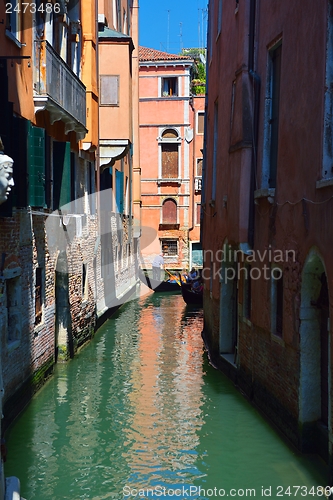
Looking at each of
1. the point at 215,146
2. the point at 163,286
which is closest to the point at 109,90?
the point at 215,146

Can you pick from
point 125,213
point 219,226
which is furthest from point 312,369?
point 125,213

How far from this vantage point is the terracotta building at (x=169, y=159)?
28562mm

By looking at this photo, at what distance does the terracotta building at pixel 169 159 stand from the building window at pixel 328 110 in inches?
901

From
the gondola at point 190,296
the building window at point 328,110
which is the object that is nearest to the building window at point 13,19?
the building window at point 328,110

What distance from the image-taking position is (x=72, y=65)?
12273 mm

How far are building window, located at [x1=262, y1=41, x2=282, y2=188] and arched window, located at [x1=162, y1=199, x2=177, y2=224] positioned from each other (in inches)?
823

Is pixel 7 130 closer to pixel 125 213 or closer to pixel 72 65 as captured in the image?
pixel 72 65

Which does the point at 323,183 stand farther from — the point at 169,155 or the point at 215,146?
the point at 169,155

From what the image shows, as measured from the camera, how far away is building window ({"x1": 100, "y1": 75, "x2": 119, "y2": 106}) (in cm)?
1455

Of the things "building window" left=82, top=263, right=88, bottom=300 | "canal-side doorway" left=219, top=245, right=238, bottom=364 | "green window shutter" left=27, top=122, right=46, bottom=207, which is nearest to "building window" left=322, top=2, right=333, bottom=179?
"green window shutter" left=27, top=122, right=46, bottom=207

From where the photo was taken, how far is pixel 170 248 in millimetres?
29078

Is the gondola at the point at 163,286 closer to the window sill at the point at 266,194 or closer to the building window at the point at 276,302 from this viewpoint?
the window sill at the point at 266,194

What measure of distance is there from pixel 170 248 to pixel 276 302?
21.6m

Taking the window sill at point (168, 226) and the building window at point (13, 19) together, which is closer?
the building window at point (13, 19)
